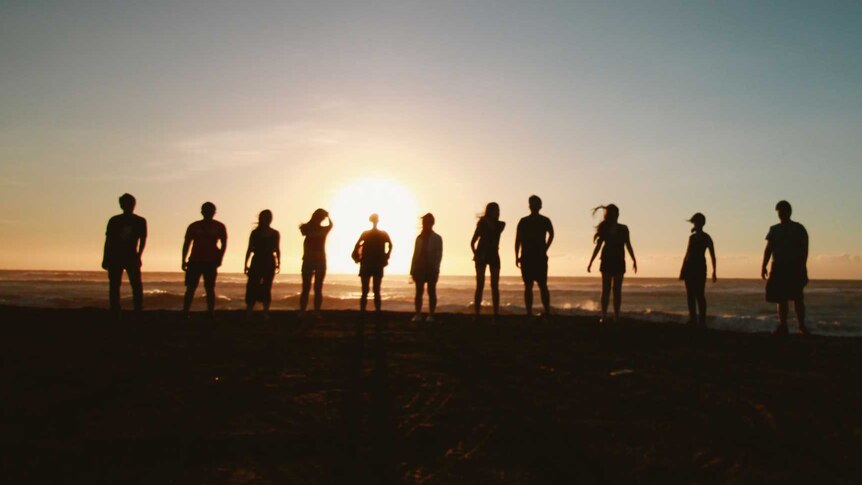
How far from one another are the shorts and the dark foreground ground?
7.74 feet

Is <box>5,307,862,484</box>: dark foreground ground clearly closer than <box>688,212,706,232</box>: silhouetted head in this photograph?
Yes

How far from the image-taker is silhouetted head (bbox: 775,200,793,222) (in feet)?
36.6

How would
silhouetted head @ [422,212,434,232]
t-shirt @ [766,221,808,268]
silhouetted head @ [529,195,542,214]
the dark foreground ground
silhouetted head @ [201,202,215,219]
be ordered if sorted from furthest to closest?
1. silhouetted head @ [422,212,434,232]
2. silhouetted head @ [529,195,542,214]
3. silhouetted head @ [201,202,215,219]
4. t-shirt @ [766,221,808,268]
5. the dark foreground ground

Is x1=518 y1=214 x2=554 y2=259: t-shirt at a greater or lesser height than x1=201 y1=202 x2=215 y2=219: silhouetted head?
lesser

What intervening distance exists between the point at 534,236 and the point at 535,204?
22.2 inches

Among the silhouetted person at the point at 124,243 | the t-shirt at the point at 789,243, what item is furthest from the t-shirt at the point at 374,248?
the t-shirt at the point at 789,243

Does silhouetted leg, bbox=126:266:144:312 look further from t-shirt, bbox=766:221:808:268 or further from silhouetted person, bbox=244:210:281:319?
t-shirt, bbox=766:221:808:268

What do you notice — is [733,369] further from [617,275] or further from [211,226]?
[211,226]

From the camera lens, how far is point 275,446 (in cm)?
404

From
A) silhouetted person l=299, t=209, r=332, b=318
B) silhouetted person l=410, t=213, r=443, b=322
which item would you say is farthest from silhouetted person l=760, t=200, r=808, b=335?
silhouetted person l=299, t=209, r=332, b=318

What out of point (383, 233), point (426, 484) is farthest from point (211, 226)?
point (426, 484)

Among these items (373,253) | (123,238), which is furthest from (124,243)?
(373,253)

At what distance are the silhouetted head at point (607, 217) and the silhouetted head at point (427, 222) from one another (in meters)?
2.96

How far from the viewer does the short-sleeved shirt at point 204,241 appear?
37.3 ft
